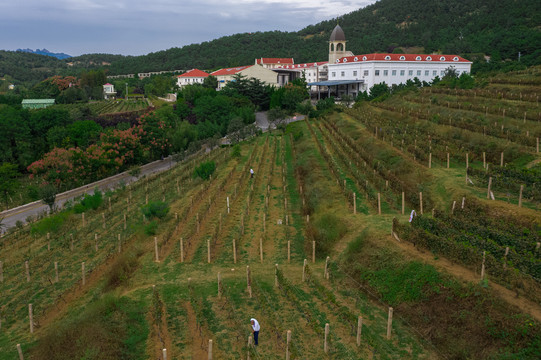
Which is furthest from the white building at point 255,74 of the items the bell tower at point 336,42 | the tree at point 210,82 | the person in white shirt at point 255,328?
the person in white shirt at point 255,328

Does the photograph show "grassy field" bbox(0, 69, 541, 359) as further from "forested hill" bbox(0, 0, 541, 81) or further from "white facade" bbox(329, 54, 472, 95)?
"forested hill" bbox(0, 0, 541, 81)

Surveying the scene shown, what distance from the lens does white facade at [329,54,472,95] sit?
69.6 metres

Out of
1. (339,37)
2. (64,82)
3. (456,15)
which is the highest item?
(456,15)

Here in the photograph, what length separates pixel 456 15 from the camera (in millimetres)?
127438

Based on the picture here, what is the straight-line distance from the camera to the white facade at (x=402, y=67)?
69.6m

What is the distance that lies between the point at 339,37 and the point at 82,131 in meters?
52.9

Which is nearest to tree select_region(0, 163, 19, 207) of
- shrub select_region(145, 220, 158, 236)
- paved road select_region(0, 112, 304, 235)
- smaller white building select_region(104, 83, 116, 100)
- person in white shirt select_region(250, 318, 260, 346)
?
paved road select_region(0, 112, 304, 235)

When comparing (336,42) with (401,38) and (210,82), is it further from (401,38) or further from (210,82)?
(401,38)

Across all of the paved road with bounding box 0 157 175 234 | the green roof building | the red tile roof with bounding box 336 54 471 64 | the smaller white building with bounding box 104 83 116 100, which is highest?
the red tile roof with bounding box 336 54 471 64

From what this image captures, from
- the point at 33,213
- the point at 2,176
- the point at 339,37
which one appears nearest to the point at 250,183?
the point at 33,213

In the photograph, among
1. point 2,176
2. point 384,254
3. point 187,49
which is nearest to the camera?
point 384,254

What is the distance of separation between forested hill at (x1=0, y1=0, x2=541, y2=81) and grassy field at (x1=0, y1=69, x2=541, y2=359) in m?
50.0

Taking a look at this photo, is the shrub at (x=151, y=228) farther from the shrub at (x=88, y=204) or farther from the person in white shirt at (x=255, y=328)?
the person in white shirt at (x=255, y=328)

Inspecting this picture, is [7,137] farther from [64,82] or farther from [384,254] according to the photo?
[64,82]
